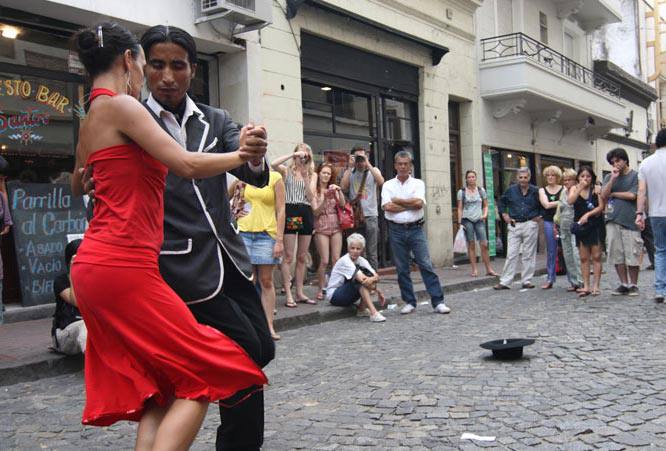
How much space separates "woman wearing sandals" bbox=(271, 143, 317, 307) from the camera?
8.68 meters

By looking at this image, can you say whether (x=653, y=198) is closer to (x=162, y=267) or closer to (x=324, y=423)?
(x=324, y=423)

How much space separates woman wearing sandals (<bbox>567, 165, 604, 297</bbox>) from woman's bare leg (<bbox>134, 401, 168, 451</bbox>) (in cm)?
806

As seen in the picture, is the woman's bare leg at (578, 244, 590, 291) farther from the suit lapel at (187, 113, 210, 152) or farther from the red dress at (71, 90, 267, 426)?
the red dress at (71, 90, 267, 426)

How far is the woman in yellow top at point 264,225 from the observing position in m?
6.60

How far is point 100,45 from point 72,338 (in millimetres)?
3860

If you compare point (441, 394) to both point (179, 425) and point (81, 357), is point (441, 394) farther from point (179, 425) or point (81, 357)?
point (81, 357)

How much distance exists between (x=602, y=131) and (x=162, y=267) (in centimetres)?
2452

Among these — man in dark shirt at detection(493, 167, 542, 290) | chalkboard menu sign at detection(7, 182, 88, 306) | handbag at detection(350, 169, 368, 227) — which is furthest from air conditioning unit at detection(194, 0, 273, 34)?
man in dark shirt at detection(493, 167, 542, 290)

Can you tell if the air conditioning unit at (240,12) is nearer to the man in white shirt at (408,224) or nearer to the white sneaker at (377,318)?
the man in white shirt at (408,224)

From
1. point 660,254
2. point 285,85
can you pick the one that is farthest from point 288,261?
point 660,254

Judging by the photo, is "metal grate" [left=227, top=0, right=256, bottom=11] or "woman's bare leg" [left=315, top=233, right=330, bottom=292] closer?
"metal grate" [left=227, top=0, right=256, bottom=11]

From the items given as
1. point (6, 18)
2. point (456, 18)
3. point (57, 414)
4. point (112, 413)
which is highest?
point (456, 18)

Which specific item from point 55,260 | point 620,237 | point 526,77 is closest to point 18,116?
point 55,260

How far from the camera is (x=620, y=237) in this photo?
9.08m
